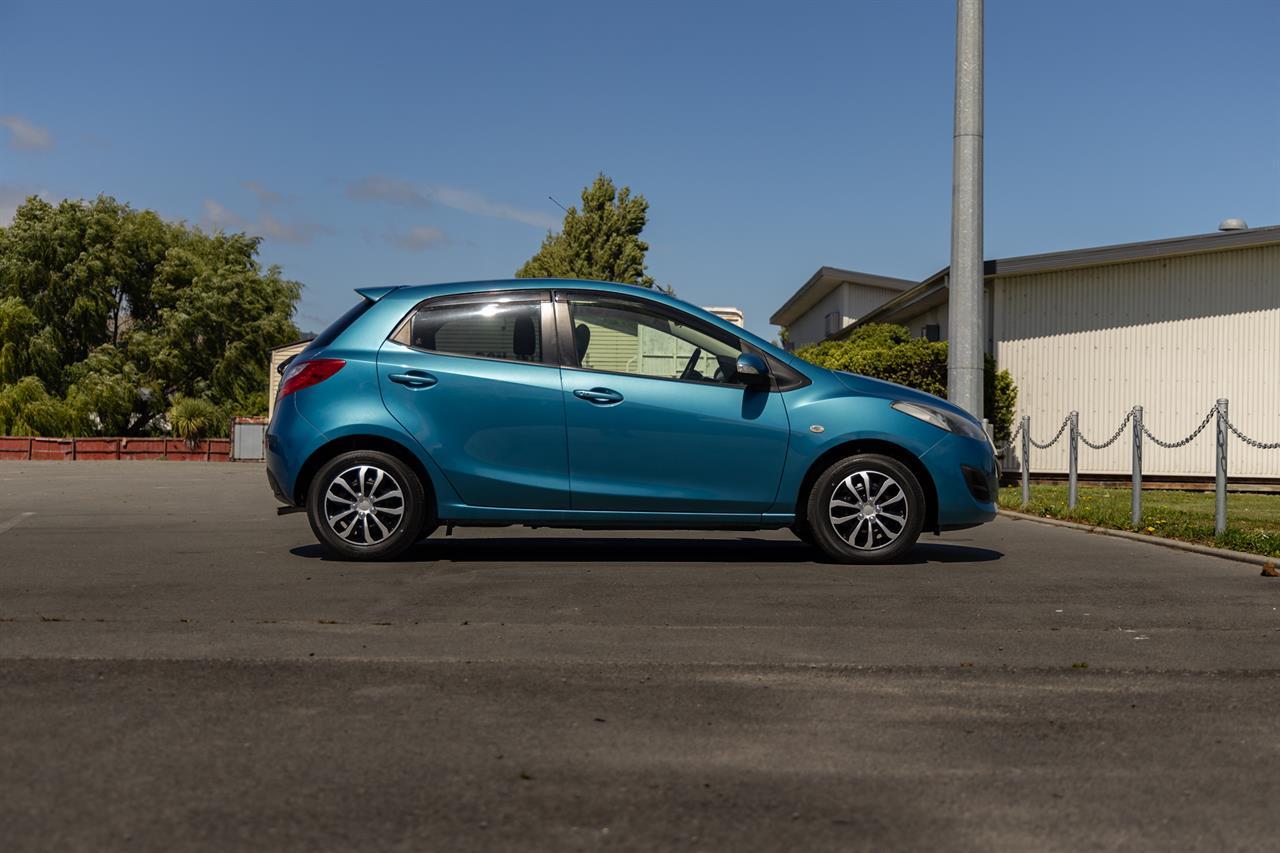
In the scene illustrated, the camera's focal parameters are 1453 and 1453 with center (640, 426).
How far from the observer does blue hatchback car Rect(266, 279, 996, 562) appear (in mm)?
8703

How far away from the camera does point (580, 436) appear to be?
870 cm

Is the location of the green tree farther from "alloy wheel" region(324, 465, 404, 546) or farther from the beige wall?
"alloy wheel" region(324, 465, 404, 546)

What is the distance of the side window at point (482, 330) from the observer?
8852mm

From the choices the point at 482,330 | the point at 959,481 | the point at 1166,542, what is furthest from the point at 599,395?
the point at 1166,542

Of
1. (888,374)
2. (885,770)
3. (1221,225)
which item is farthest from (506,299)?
(1221,225)

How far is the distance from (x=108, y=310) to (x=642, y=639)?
55992 mm

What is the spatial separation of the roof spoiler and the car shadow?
1609 mm

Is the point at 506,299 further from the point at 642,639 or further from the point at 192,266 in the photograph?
the point at 192,266

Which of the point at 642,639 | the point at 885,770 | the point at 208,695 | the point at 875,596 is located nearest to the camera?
the point at 885,770

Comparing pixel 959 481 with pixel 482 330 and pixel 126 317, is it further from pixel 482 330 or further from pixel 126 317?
pixel 126 317

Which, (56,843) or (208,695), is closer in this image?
(56,843)

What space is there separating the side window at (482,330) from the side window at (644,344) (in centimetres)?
26

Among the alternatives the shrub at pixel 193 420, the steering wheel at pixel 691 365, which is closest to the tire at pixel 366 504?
the steering wheel at pixel 691 365

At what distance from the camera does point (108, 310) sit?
57.4m
